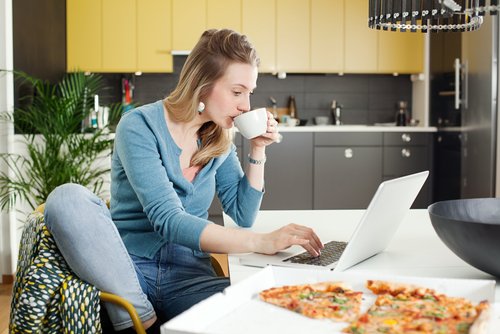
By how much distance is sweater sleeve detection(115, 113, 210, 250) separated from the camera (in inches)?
69.4

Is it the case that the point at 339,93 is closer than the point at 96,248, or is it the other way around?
the point at 96,248

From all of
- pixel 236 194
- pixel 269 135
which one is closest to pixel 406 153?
pixel 236 194

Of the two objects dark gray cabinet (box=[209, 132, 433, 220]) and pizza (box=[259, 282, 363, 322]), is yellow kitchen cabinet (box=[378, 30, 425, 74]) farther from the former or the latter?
pizza (box=[259, 282, 363, 322])

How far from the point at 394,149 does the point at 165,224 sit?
4.38m

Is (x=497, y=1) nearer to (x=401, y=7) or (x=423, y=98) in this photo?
(x=401, y=7)

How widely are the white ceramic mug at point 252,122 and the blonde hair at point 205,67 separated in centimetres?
13

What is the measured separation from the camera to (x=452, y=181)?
5.54 m

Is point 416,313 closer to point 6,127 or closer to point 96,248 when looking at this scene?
point 96,248

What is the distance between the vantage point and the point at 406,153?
19.5ft

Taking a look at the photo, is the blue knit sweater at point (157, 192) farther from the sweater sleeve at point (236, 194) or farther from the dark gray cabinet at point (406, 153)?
the dark gray cabinet at point (406, 153)

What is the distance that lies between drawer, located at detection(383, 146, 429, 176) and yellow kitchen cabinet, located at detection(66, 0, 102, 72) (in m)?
2.42

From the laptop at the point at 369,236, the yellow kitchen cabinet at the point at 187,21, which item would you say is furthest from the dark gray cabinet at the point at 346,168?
the laptop at the point at 369,236

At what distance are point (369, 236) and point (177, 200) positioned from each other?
0.50 m

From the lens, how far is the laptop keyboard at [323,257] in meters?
1.63
